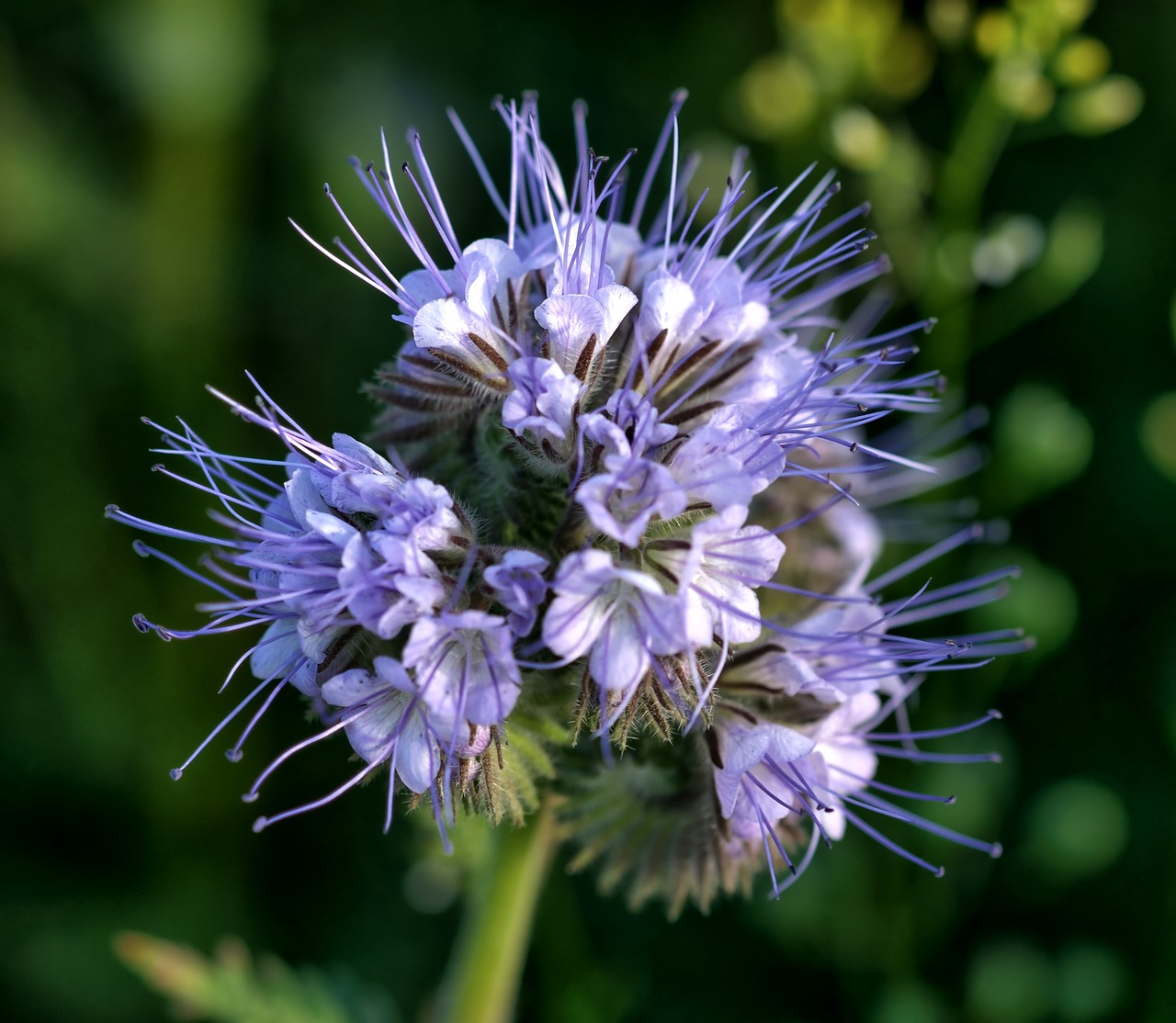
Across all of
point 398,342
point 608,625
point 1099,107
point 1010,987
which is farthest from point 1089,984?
point 398,342

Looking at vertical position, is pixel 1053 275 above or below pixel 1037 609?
above

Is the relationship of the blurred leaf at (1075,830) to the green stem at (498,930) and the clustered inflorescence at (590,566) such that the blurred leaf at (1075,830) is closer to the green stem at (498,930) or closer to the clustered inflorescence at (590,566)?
the clustered inflorescence at (590,566)

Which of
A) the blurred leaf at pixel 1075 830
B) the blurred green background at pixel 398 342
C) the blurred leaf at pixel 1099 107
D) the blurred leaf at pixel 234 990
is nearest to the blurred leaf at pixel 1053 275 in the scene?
the blurred green background at pixel 398 342

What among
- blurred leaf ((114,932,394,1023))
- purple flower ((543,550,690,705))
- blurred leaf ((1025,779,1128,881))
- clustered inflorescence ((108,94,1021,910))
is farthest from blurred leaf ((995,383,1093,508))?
blurred leaf ((114,932,394,1023))

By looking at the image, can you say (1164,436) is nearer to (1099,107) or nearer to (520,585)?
(1099,107)

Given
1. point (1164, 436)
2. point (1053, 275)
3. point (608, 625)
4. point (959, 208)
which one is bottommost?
point (608, 625)

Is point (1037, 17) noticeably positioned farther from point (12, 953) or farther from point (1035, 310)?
point (12, 953)

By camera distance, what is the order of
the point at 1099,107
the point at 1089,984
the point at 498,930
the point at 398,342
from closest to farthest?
the point at 498,930, the point at 1089,984, the point at 1099,107, the point at 398,342
